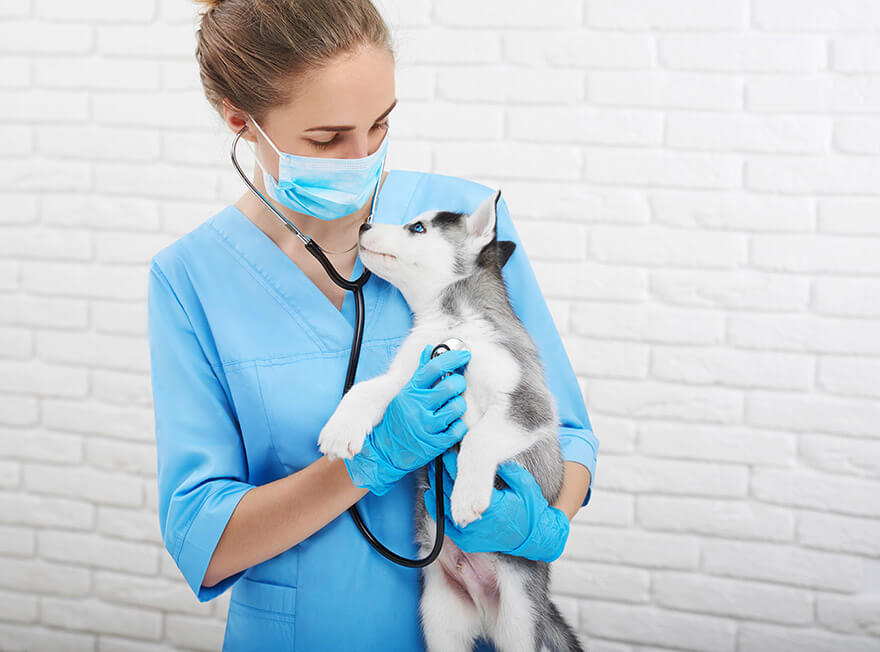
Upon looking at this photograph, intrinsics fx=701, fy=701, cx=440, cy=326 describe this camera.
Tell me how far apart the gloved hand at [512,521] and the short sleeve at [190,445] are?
0.32 metres

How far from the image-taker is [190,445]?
1.10 meters

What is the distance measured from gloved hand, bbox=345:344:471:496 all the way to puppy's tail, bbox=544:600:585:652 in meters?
0.40

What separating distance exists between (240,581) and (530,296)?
2.33ft

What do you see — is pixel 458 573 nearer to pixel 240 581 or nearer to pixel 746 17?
pixel 240 581

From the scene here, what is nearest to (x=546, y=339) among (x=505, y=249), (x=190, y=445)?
(x=505, y=249)

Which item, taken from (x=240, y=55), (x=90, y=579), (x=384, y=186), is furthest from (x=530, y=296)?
(x=90, y=579)

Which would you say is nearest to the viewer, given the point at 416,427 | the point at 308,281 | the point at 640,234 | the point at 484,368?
the point at 416,427

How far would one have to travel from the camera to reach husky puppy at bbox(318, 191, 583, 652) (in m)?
1.05

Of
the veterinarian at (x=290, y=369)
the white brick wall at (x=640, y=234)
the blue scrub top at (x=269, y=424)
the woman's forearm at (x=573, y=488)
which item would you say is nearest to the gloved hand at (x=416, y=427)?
the veterinarian at (x=290, y=369)

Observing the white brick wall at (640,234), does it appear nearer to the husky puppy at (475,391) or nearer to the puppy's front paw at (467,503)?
the husky puppy at (475,391)

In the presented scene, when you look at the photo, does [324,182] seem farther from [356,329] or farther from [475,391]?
[475,391]

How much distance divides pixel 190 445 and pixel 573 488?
2.06ft

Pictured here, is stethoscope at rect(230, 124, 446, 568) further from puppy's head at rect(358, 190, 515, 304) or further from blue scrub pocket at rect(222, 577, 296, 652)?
blue scrub pocket at rect(222, 577, 296, 652)

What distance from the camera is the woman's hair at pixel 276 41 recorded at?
1.03m
